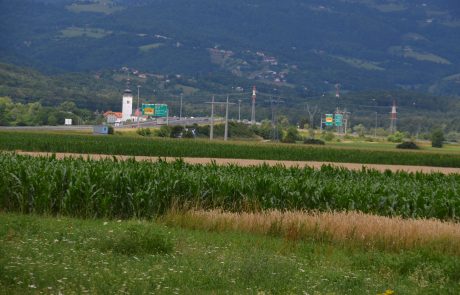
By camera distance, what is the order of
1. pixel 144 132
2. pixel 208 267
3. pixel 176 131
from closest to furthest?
pixel 208 267, pixel 144 132, pixel 176 131

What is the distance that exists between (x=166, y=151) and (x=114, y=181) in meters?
52.6

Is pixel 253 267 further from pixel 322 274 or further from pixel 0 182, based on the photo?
pixel 0 182

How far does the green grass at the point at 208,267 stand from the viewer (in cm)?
1364

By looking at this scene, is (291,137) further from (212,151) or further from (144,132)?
(212,151)

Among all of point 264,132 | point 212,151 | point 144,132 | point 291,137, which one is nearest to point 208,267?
point 212,151

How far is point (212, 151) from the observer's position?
80062 millimetres

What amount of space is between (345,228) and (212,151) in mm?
59849

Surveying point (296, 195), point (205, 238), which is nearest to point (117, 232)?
point (205, 238)

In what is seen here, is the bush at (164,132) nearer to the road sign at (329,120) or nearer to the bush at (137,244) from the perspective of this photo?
the road sign at (329,120)

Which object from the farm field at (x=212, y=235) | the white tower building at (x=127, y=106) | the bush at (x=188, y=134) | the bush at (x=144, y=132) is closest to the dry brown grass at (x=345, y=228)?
the farm field at (x=212, y=235)

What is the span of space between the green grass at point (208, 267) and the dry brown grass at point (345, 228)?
63 cm

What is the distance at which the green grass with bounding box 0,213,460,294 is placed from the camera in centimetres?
1364

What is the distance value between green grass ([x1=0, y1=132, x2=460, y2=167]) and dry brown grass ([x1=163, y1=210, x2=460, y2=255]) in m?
51.5

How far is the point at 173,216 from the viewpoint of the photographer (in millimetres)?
23031
